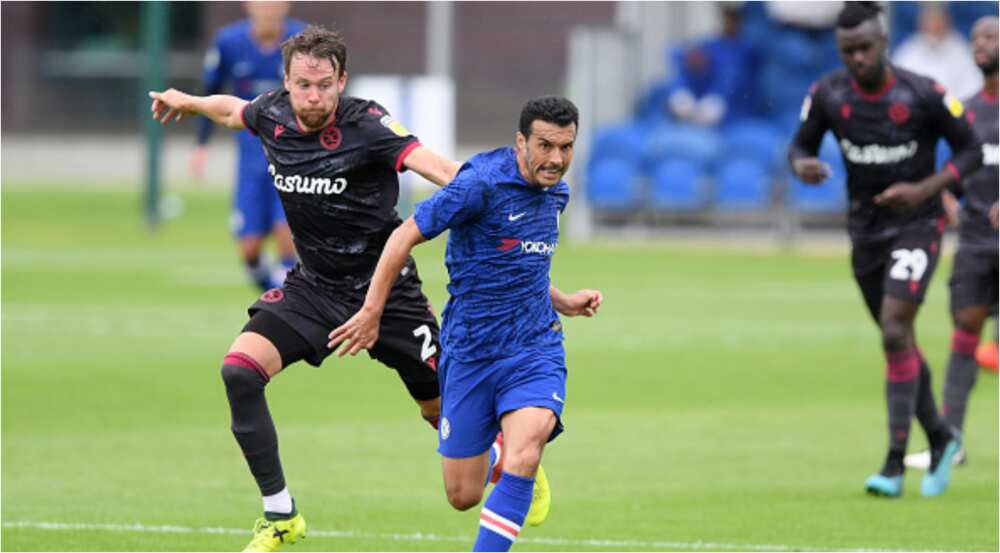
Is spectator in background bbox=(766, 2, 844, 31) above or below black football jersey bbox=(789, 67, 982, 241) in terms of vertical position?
below

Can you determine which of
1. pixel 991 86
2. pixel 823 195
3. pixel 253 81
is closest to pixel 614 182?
pixel 823 195

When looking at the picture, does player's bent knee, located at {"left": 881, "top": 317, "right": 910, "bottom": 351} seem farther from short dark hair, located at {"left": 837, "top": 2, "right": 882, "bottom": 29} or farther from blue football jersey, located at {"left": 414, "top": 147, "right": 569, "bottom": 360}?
blue football jersey, located at {"left": 414, "top": 147, "right": 569, "bottom": 360}

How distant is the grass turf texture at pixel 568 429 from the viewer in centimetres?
898

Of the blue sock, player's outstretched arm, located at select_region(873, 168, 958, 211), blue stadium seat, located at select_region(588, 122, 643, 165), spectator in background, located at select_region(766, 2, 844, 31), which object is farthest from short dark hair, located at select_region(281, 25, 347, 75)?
spectator in background, located at select_region(766, 2, 844, 31)

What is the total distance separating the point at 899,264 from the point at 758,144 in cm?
1618

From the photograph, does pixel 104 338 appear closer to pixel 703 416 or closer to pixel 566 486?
pixel 703 416

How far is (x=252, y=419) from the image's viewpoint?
8102 mm

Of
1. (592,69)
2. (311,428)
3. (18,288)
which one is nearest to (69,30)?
(592,69)

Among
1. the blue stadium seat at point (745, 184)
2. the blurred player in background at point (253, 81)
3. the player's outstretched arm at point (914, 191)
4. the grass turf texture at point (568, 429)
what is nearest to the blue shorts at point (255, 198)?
the blurred player in background at point (253, 81)

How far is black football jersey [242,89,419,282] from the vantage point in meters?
8.25

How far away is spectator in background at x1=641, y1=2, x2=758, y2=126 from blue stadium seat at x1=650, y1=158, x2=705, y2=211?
96cm

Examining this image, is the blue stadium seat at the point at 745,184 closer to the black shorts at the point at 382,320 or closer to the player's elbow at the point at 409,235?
the black shorts at the point at 382,320

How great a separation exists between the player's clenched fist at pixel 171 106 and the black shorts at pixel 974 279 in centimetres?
460

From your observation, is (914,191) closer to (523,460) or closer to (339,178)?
(339,178)
